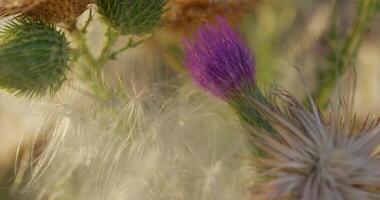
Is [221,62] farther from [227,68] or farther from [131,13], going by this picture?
[131,13]

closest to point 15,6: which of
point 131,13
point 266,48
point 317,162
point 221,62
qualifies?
point 131,13

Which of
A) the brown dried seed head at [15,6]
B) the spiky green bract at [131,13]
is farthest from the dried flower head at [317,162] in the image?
the brown dried seed head at [15,6]

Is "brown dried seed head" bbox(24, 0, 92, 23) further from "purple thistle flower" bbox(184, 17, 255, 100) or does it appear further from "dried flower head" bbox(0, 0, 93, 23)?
"purple thistle flower" bbox(184, 17, 255, 100)

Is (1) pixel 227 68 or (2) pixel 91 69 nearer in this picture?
(1) pixel 227 68

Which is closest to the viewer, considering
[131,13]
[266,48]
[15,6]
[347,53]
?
[15,6]

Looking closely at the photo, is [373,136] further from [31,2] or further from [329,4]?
[329,4]

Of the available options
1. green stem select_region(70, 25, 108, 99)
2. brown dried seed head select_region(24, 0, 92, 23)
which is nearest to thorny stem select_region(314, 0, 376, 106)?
green stem select_region(70, 25, 108, 99)
